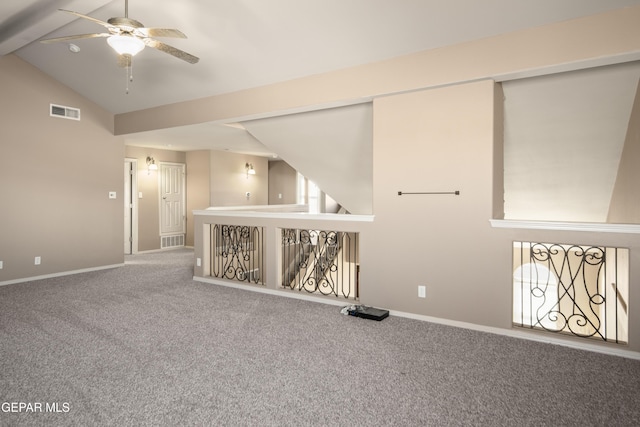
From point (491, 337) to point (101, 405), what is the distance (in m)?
3.05

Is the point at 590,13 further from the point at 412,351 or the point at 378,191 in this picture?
the point at 412,351

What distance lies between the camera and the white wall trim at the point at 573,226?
309 cm

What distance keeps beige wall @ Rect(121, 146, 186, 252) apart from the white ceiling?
304 cm

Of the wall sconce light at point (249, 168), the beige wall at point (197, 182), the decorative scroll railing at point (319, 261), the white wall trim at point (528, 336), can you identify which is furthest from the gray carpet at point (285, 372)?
the wall sconce light at point (249, 168)

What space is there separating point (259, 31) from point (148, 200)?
233 inches

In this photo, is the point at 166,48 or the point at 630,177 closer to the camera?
the point at 166,48

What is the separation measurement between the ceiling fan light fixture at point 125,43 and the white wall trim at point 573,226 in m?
3.37

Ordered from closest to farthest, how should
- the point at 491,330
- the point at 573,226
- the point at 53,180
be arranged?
the point at 573,226, the point at 491,330, the point at 53,180

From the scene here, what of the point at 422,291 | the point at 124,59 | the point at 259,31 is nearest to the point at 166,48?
the point at 124,59

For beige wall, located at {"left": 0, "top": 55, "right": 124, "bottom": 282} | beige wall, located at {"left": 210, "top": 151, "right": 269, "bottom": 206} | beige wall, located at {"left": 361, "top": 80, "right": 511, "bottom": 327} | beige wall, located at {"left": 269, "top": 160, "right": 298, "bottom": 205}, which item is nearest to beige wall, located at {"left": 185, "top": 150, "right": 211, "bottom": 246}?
beige wall, located at {"left": 210, "top": 151, "right": 269, "bottom": 206}

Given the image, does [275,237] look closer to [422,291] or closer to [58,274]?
[422,291]

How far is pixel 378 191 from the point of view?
4203mm

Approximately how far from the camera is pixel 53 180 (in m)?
Result: 6.02

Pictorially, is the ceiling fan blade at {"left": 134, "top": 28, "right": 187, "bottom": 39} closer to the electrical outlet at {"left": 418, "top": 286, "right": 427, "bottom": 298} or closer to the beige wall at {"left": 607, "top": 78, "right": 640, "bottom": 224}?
the electrical outlet at {"left": 418, "top": 286, "right": 427, "bottom": 298}
